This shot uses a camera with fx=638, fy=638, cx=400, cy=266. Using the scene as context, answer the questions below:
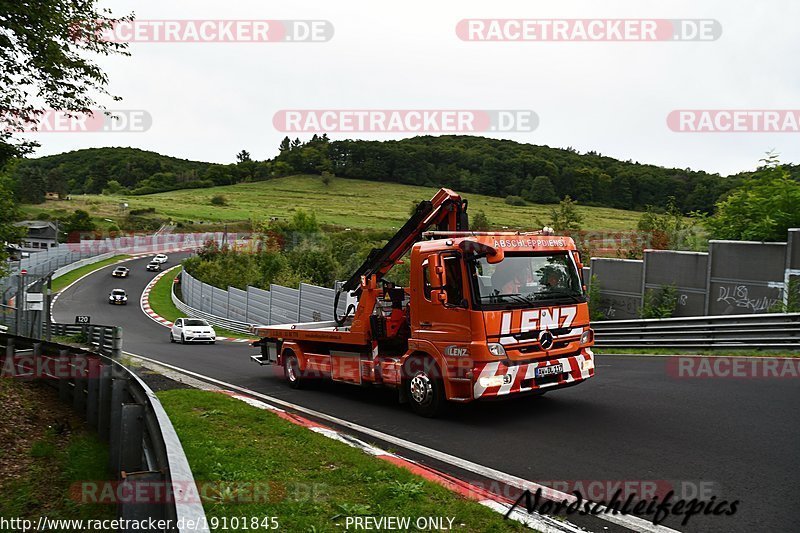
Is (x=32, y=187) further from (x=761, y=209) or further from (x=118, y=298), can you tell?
(x=761, y=209)

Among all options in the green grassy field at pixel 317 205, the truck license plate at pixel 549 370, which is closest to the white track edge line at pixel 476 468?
the truck license plate at pixel 549 370

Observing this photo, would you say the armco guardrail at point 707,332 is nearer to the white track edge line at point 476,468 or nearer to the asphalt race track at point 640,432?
the asphalt race track at point 640,432

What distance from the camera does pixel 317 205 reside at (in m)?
97.6

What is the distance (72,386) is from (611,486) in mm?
8676

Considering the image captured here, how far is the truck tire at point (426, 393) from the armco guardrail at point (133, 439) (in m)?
4.29

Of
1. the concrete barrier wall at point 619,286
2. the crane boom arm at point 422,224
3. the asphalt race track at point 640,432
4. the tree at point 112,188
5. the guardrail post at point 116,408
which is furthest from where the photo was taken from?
the tree at point 112,188

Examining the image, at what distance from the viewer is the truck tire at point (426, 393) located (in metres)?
9.66

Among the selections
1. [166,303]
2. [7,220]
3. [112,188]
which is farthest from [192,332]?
[112,188]

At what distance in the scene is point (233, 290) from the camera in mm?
41000

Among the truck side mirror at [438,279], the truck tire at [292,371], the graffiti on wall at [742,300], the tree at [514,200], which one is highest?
the tree at [514,200]

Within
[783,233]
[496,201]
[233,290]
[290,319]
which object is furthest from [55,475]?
[496,201]

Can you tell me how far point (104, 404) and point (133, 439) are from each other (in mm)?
3215

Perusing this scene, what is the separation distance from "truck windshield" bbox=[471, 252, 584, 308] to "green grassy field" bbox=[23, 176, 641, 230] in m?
37.4

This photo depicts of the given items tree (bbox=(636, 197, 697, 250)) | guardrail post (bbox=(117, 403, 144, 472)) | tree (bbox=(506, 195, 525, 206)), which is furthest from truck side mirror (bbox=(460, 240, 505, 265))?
tree (bbox=(506, 195, 525, 206))
